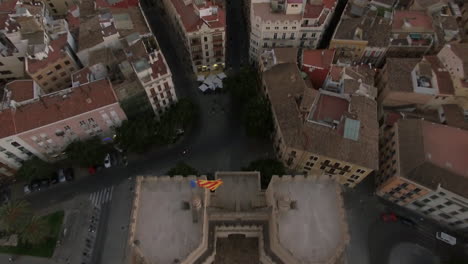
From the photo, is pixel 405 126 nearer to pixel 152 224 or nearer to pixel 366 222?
pixel 366 222

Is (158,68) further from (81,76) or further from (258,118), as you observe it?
(258,118)

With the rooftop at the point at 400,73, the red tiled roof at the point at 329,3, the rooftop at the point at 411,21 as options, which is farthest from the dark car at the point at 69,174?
the rooftop at the point at 411,21

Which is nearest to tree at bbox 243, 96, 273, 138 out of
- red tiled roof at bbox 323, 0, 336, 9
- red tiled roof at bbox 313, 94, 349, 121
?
red tiled roof at bbox 313, 94, 349, 121

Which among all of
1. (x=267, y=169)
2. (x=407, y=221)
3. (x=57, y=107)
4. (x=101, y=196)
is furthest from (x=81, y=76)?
(x=407, y=221)

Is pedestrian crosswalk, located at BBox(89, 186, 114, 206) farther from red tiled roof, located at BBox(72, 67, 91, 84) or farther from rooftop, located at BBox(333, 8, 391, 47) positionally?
rooftop, located at BBox(333, 8, 391, 47)

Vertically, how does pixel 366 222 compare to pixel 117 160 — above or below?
below

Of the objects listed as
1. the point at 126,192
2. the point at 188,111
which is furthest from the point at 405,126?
the point at 126,192
